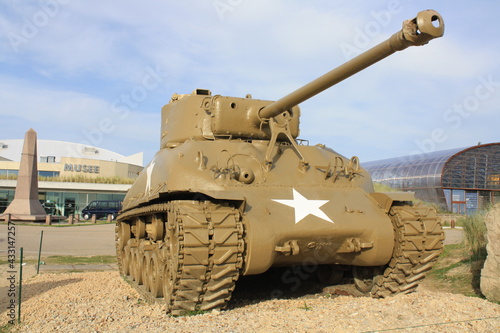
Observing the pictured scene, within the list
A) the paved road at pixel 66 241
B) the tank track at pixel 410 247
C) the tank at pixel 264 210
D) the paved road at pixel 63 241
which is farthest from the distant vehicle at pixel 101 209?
the tank track at pixel 410 247

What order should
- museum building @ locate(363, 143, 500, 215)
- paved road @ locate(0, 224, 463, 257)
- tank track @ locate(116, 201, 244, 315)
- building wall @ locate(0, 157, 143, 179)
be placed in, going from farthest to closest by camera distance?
building wall @ locate(0, 157, 143, 179), museum building @ locate(363, 143, 500, 215), paved road @ locate(0, 224, 463, 257), tank track @ locate(116, 201, 244, 315)

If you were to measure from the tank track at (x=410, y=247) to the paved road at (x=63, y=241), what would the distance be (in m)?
12.0

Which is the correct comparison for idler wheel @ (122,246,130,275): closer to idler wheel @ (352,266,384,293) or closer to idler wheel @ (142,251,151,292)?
idler wheel @ (142,251,151,292)

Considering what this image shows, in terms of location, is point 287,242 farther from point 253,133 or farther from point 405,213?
point 253,133

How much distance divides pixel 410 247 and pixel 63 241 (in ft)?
54.7

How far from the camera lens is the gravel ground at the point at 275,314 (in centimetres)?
614

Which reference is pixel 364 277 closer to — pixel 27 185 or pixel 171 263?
pixel 171 263

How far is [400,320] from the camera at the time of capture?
6379 millimetres

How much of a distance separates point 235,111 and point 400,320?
4900 mm

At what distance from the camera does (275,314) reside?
6.97m

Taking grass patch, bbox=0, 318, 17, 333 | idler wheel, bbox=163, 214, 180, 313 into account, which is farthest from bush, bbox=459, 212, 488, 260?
grass patch, bbox=0, 318, 17, 333

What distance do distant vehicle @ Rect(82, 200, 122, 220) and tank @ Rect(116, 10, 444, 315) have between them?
27236 millimetres

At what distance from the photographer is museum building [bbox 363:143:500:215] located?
34.4m

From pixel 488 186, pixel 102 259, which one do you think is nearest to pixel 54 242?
pixel 102 259
